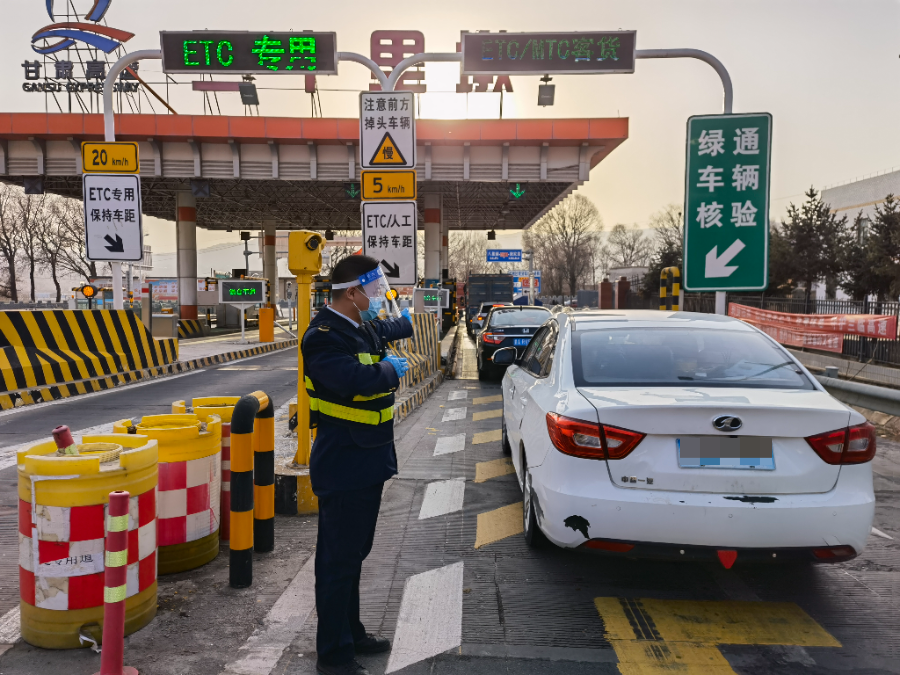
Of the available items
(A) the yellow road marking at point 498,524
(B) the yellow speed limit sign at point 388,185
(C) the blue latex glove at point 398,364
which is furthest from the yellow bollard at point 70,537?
(B) the yellow speed limit sign at point 388,185

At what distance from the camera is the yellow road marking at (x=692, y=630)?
3.03 metres

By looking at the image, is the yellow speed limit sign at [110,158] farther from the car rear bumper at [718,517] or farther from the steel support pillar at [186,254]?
the steel support pillar at [186,254]

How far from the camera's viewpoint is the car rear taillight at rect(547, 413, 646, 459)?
3287 mm

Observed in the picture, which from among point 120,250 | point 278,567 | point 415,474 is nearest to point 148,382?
point 120,250

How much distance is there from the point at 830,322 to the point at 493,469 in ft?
50.5

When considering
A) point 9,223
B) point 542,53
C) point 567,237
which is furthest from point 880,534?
point 567,237

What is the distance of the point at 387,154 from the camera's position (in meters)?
8.17

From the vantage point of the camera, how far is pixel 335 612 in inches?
112

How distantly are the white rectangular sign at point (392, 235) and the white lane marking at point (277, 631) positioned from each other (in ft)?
15.7

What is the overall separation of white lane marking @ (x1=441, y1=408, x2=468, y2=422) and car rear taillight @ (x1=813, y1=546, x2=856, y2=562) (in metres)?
6.62

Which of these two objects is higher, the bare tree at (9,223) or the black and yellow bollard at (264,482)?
the bare tree at (9,223)

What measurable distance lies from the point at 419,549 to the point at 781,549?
2283mm

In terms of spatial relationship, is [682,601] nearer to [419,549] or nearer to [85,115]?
[419,549]

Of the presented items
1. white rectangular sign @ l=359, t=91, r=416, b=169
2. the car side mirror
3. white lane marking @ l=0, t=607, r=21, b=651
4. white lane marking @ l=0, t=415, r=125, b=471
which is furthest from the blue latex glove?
white rectangular sign @ l=359, t=91, r=416, b=169
